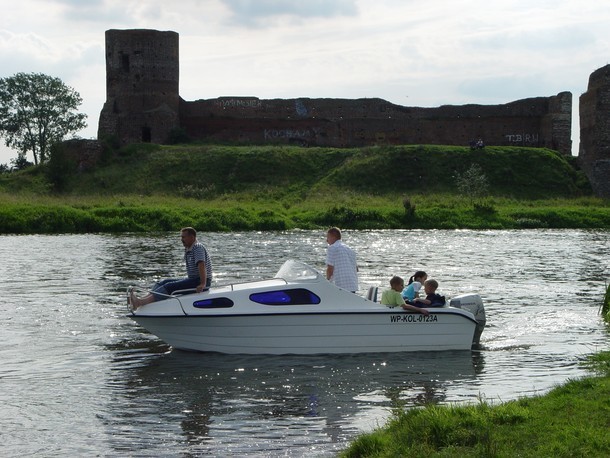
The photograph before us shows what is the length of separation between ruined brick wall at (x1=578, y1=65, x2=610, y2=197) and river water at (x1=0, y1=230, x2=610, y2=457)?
3368cm

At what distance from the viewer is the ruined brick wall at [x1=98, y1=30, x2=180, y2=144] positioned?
208 ft

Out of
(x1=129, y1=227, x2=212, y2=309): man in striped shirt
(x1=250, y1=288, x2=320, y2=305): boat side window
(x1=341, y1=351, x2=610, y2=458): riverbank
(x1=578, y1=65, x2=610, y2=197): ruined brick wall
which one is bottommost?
(x1=341, y1=351, x2=610, y2=458): riverbank

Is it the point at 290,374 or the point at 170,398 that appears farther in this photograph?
the point at 290,374

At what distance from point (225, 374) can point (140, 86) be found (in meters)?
52.4

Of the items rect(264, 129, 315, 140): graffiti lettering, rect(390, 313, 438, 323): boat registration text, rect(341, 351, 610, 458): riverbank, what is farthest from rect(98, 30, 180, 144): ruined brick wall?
rect(341, 351, 610, 458): riverbank

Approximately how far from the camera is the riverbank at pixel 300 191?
4419 cm

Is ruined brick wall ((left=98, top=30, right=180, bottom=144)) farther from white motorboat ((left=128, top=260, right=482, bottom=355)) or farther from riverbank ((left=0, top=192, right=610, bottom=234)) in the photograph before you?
white motorboat ((left=128, top=260, right=482, bottom=355))

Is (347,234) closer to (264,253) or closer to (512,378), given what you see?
(264,253)

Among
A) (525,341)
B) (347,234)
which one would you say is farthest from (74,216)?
(525,341)

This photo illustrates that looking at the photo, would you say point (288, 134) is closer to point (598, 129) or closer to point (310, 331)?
point (598, 129)

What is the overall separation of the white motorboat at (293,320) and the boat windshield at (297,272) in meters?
0.02

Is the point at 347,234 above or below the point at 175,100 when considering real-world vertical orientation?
below

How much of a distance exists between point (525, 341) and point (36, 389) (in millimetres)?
8585

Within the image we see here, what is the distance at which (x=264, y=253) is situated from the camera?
32.2 m
